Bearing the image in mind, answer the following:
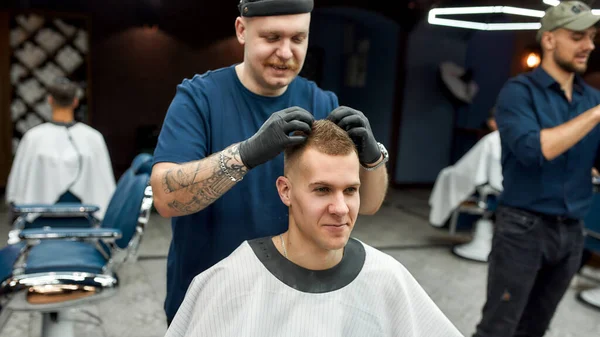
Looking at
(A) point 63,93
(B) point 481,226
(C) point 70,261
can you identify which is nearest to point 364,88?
(B) point 481,226

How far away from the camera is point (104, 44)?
6.19 m

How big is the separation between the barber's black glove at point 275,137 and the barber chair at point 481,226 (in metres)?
3.64

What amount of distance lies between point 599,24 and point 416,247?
3.05 meters

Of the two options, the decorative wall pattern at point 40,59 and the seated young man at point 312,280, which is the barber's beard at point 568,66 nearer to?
the seated young man at point 312,280

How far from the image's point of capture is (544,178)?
179cm

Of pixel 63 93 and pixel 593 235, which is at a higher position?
pixel 63 93

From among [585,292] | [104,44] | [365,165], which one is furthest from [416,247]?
[104,44]

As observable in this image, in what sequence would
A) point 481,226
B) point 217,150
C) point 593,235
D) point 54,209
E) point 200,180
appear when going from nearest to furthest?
1. point 200,180
2. point 217,150
3. point 54,209
4. point 593,235
5. point 481,226

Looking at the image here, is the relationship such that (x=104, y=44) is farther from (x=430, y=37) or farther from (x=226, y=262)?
(x=226, y=262)

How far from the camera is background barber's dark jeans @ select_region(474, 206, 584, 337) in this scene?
1791mm

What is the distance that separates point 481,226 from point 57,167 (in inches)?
135

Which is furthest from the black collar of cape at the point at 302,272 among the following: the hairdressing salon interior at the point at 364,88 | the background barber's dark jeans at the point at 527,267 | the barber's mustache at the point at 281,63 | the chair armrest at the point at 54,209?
the hairdressing salon interior at the point at 364,88

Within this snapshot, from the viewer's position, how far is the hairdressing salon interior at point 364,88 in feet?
11.6

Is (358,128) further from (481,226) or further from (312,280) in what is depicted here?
(481,226)
